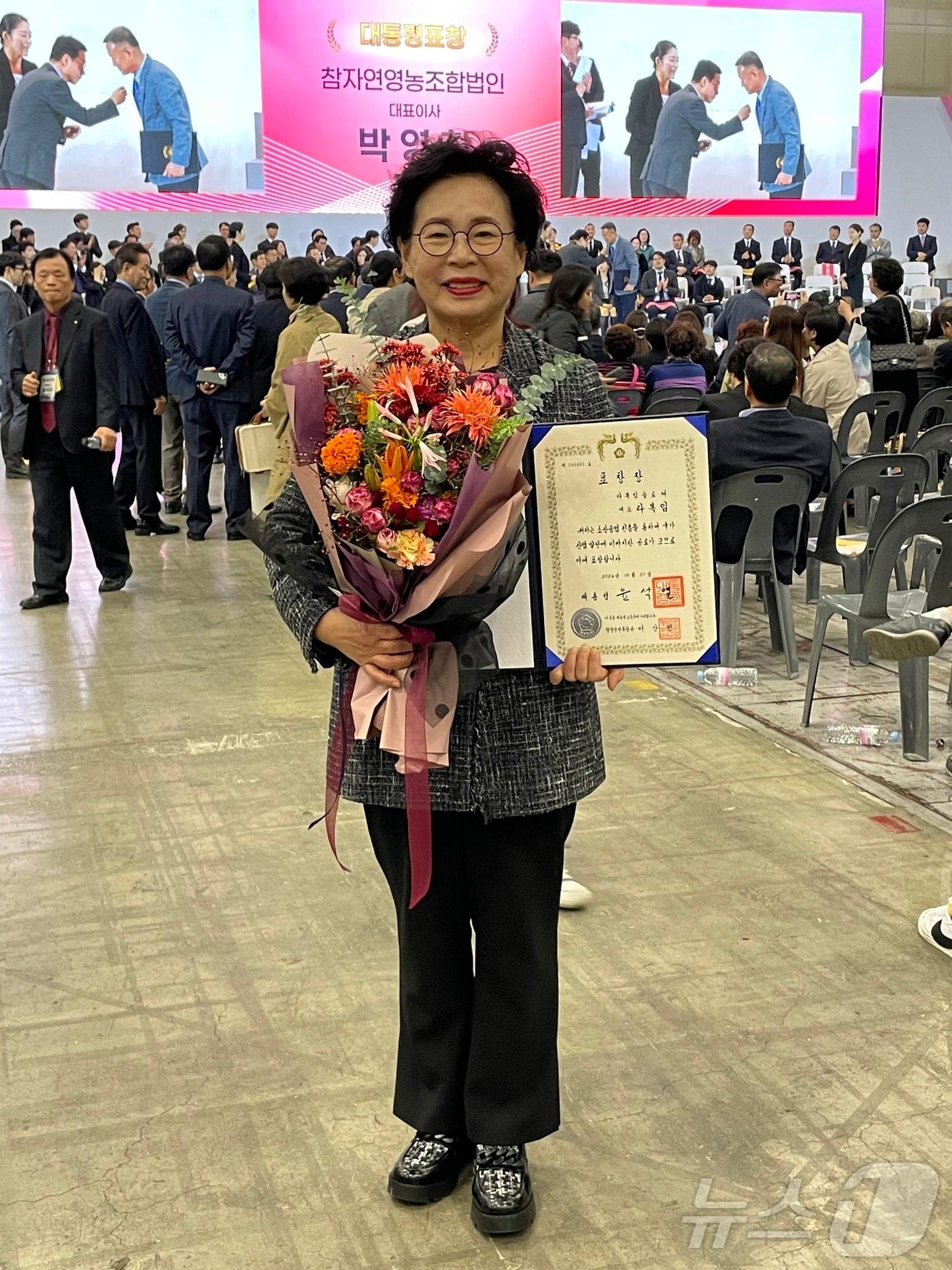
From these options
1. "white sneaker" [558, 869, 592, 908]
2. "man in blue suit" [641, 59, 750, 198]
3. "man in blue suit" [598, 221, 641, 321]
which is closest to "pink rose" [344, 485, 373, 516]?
"white sneaker" [558, 869, 592, 908]

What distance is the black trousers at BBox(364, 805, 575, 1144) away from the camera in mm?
2051

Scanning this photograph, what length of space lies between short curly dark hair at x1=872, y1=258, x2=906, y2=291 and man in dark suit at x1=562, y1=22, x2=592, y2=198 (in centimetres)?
1060

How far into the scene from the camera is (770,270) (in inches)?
359

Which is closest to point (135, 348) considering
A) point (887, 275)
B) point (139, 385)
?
point (139, 385)

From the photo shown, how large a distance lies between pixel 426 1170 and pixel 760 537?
3.39 metres

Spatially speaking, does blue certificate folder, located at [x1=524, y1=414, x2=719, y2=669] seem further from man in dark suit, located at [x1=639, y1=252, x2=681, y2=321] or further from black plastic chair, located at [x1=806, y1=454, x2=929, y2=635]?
man in dark suit, located at [x1=639, y1=252, x2=681, y2=321]

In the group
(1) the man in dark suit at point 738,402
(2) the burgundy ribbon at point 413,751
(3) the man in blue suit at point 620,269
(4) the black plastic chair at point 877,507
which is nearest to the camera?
(2) the burgundy ribbon at point 413,751

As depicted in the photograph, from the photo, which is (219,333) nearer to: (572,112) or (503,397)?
(503,397)

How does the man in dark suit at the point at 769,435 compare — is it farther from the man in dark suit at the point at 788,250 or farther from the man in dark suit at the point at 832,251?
the man in dark suit at the point at 788,250

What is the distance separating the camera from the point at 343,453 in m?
1.74

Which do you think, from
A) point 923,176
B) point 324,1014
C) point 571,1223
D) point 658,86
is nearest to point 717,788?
point 324,1014

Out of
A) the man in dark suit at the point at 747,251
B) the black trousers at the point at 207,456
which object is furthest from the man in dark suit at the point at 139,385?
the man in dark suit at the point at 747,251

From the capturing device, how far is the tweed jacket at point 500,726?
1.99m

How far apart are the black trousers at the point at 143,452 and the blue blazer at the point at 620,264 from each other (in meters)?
10.5
